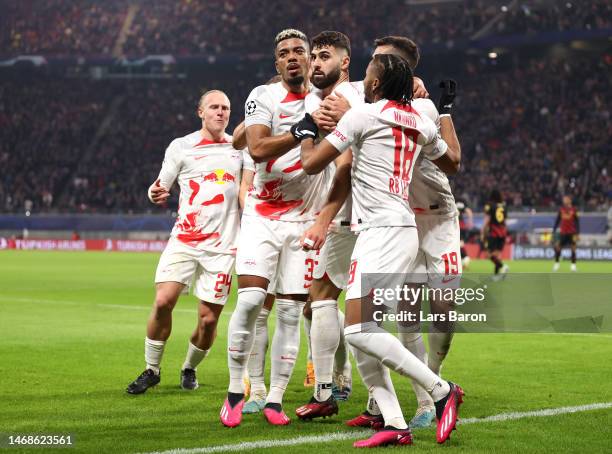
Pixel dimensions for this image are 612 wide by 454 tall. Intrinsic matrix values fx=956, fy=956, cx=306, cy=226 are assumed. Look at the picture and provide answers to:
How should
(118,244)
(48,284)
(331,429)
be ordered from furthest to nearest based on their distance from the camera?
(118,244) < (48,284) < (331,429)

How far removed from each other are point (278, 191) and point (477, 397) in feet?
7.46

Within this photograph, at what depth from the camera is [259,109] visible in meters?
6.41

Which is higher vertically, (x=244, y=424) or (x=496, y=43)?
(x=496, y=43)

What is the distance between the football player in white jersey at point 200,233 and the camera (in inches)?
305

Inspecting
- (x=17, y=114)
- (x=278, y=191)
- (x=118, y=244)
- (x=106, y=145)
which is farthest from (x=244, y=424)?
(x=17, y=114)

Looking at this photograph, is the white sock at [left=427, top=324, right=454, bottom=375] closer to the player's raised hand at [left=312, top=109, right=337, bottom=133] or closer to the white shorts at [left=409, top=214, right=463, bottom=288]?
the white shorts at [left=409, top=214, right=463, bottom=288]

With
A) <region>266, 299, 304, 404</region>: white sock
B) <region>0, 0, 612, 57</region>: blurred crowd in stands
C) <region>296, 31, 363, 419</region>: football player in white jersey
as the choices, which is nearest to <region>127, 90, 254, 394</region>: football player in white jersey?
<region>266, 299, 304, 404</region>: white sock

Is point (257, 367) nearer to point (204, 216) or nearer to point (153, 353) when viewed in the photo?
point (153, 353)

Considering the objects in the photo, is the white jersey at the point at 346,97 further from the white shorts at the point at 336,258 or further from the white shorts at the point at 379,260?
the white shorts at the point at 379,260

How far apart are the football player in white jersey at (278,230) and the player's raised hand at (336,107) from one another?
628 mm

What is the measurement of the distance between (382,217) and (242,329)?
1.42 meters

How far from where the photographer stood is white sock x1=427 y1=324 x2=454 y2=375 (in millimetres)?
6891

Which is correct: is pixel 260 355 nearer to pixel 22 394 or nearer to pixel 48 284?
pixel 22 394

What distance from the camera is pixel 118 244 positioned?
40.5m
